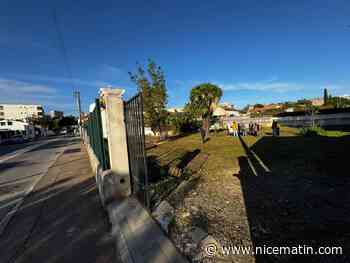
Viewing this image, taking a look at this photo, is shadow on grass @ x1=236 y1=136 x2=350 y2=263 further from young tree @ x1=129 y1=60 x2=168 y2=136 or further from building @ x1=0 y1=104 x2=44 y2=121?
building @ x1=0 y1=104 x2=44 y2=121

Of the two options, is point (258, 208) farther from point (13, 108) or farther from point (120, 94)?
point (13, 108)

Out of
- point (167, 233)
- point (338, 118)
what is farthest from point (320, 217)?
point (338, 118)

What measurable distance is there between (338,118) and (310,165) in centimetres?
2324

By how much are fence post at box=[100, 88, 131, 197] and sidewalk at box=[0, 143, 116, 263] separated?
70 cm

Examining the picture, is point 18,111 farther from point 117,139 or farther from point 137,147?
point 137,147

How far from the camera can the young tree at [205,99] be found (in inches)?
774

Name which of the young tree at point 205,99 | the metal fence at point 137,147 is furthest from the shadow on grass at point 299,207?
the young tree at point 205,99

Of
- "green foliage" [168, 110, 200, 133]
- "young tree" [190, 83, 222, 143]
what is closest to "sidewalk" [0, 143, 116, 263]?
"young tree" [190, 83, 222, 143]

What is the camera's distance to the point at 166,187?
5078mm

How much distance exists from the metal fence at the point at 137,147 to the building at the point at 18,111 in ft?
320

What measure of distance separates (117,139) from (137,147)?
0.64m

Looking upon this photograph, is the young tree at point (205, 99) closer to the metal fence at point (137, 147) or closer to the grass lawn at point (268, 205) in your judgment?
the grass lawn at point (268, 205)

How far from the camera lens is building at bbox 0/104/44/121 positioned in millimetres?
86000

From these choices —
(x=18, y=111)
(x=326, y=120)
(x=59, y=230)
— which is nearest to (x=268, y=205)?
(x=59, y=230)
